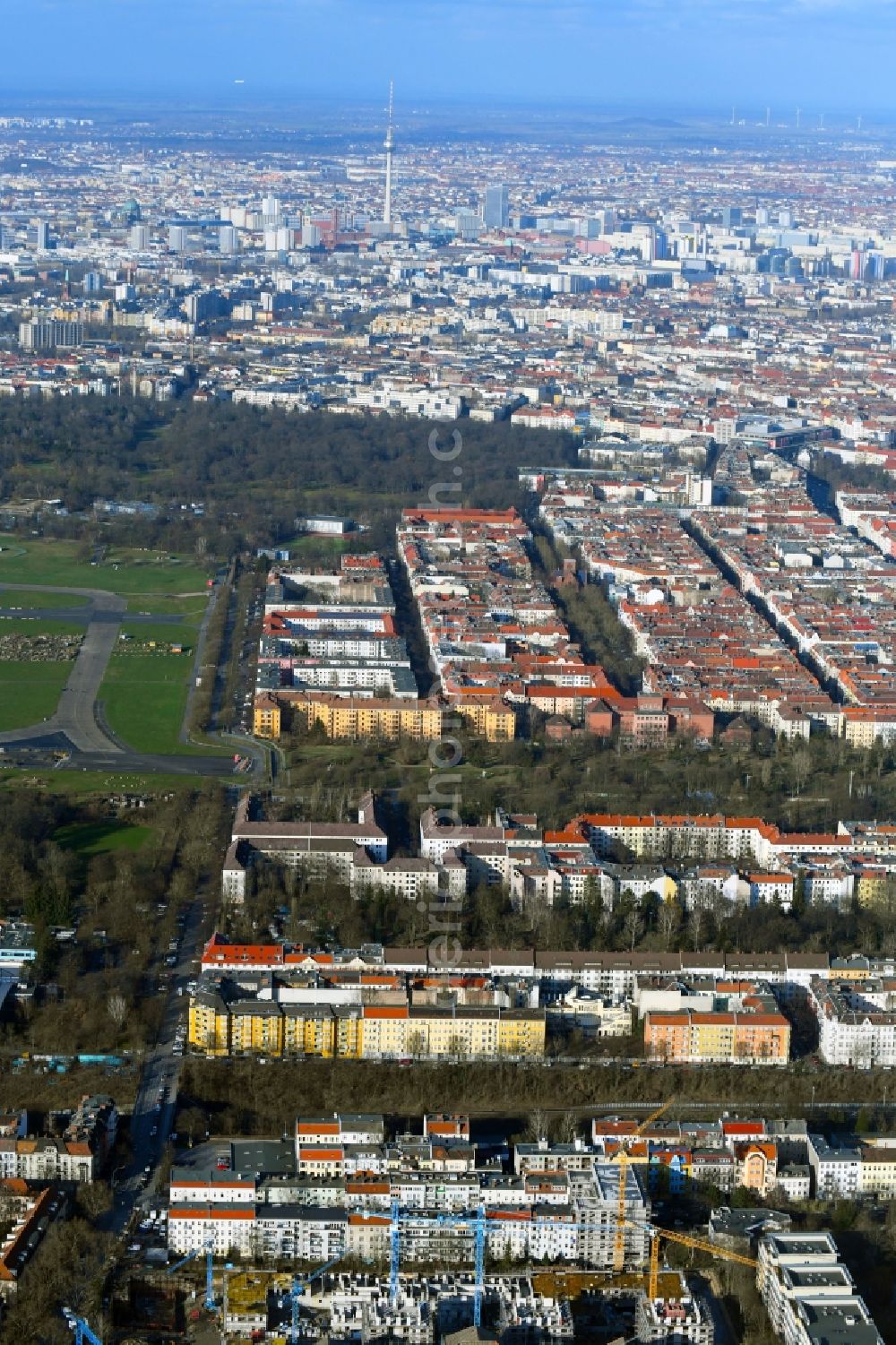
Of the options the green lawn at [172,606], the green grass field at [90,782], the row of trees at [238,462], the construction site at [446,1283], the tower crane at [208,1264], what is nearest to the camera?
the construction site at [446,1283]

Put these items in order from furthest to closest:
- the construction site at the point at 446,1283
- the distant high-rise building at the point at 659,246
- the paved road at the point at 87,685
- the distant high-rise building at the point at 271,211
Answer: the distant high-rise building at the point at 271,211 < the distant high-rise building at the point at 659,246 < the paved road at the point at 87,685 < the construction site at the point at 446,1283

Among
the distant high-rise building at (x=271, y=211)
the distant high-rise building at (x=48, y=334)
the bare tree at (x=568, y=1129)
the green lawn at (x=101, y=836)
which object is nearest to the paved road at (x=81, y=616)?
the green lawn at (x=101, y=836)

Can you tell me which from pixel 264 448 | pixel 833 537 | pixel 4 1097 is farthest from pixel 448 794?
pixel 264 448

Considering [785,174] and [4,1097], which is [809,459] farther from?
[785,174]

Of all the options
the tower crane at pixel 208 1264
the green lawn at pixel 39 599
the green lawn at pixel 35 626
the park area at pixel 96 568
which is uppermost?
the tower crane at pixel 208 1264

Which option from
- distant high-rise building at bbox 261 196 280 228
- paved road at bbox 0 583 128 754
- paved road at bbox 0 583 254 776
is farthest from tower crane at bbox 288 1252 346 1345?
distant high-rise building at bbox 261 196 280 228

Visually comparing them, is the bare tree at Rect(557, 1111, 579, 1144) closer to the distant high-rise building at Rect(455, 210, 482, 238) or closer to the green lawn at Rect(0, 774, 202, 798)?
the green lawn at Rect(0, 774, 202, 798)

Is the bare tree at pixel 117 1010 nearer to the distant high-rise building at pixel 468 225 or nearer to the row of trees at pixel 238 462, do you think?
the row of trees at pixel 238 462
